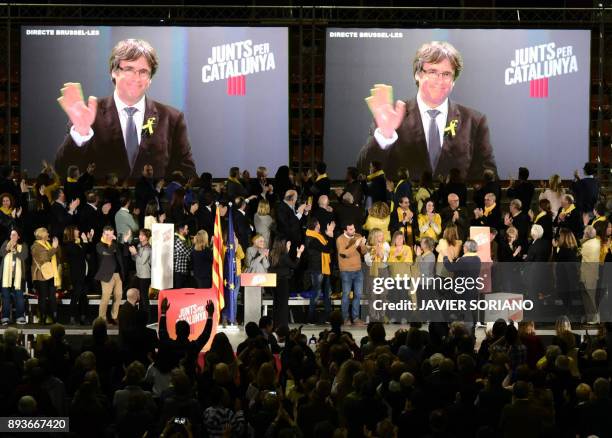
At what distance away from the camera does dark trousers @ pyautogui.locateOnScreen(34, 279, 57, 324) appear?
20.1m

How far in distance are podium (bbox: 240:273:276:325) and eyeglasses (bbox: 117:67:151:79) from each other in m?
6.78

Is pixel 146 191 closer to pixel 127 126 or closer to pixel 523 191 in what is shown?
pixel 127 126

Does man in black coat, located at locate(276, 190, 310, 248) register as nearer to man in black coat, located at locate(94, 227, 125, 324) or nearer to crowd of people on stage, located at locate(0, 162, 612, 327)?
crowd of people on stage, located at locate(0, 162, 612, 327)

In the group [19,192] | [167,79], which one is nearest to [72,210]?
[19,192]

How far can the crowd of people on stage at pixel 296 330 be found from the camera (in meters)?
11.8

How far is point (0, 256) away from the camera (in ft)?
66.1

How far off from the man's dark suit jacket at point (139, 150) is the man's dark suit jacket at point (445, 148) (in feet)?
11.0

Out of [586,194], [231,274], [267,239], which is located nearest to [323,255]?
[267,239]

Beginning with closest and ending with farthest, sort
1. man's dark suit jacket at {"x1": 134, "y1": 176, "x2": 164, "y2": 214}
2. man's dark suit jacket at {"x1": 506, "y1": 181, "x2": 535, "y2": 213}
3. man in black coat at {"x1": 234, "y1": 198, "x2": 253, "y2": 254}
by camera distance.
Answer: man in black coat at {"x1": 234, "y1": 198, "x2": 253, "y2": 254}
man's dark suit jacket at {"x1": 134, "y1": 176, "x2": 164, "y2": 214}
man's dark suit jacket at {"x1": 506, "y1": 181, "x2": 535, "y2": 213}

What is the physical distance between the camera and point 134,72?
25.5m

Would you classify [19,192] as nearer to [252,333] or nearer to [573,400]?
[252,333]

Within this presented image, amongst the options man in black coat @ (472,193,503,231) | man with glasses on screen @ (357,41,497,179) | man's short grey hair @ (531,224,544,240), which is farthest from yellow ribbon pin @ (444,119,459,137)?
man's short grey hair @ (531,224,544,240)

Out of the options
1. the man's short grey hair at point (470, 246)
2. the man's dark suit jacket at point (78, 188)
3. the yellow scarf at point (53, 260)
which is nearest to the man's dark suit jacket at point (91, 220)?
the yellow scarf at point (53, 260)

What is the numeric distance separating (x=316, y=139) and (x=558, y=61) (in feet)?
17.0
